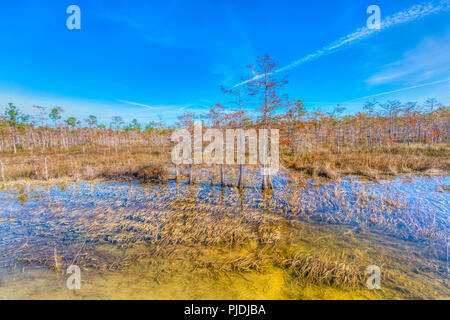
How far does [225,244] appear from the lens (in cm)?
559

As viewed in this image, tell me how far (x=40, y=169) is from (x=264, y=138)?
2110cm

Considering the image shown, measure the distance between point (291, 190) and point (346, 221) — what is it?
410 cm

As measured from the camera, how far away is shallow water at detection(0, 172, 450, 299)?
12.4 feet

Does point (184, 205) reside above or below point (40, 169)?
below

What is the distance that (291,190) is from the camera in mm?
10969

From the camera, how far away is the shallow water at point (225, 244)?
3.79 m
